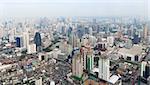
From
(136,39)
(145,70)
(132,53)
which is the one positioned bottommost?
(145,70)

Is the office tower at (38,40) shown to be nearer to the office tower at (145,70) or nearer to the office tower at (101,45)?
the office tower at (101,45)

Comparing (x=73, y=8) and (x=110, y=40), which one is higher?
(x=73, y=8)

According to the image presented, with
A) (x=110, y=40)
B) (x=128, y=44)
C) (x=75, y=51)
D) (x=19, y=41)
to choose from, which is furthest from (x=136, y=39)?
(x=19, y=41)

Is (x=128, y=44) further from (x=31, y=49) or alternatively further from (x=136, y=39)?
(x=31, y=49)

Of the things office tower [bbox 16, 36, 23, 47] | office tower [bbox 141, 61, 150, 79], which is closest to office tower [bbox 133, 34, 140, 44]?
office tower [bbox 141, 61, 150, 79]

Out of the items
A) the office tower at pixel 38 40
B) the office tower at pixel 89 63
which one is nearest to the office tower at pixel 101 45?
the office tower at pixel 89 63

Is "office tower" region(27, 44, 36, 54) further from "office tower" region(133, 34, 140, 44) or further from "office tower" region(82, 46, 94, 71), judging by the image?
"office tower" region(133, 34, 140, 44)

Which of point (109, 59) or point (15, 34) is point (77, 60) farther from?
point (15, 34)
